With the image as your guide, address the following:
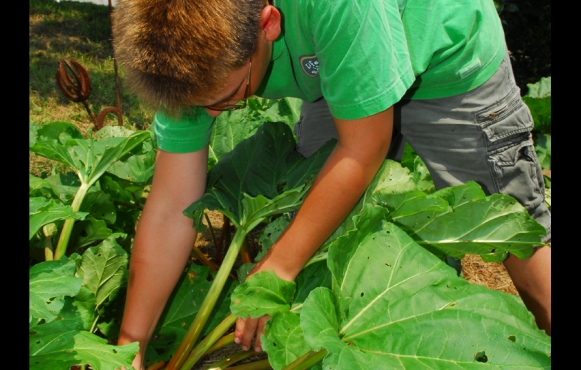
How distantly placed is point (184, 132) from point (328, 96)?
0.48m

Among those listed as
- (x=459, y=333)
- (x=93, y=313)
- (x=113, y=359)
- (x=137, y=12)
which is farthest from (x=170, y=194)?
(x=459, y=333)

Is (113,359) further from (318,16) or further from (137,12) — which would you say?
(318,16)

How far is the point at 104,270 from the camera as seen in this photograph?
6.03ft

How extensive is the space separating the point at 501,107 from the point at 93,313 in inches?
50.1

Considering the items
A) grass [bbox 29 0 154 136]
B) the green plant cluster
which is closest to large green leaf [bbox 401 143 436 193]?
the green plant cluster

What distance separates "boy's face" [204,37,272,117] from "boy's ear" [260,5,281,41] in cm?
2

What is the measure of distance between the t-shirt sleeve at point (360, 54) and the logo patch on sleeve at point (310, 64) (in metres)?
0.11

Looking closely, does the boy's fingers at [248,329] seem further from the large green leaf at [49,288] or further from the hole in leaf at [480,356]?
the hole in leaf at [480,356]

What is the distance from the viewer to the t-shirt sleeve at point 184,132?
1632mm

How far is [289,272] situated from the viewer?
155 centimetres

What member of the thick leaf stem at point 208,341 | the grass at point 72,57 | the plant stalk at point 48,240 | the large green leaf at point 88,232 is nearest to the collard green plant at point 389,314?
the thick leaf stem at point 208,341

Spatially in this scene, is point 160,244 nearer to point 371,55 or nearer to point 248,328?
point 248,328

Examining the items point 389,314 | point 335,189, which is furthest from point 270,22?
point 389,314

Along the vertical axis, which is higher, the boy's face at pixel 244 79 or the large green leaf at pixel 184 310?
the boy's face at pixel 244 79
